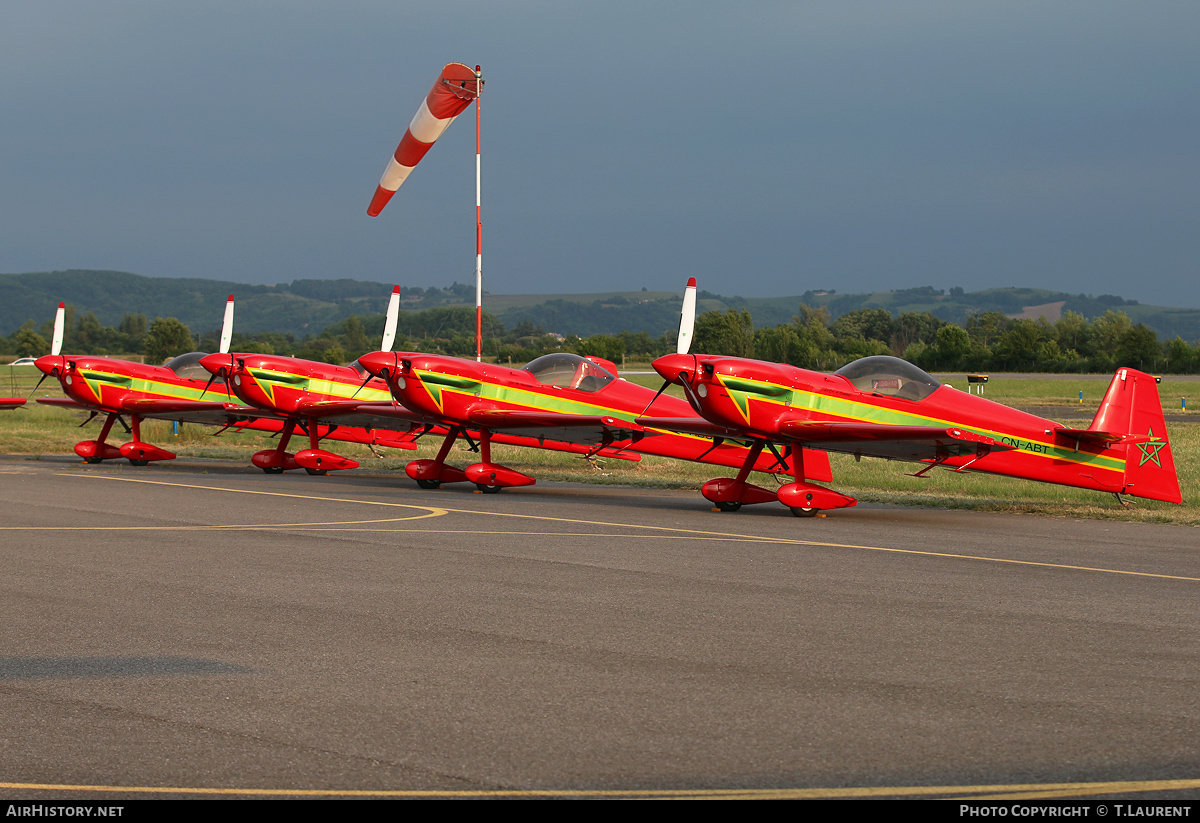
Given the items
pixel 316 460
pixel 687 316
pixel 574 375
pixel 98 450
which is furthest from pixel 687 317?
pixel 98 450

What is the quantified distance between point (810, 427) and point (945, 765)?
9.87m

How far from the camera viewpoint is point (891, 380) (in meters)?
14.7

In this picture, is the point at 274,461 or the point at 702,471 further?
the point at 702,471

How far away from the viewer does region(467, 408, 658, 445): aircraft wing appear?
16.4 m

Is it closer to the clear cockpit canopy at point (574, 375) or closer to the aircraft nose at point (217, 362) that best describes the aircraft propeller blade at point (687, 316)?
the clear cockpit canopy at point (574, 375)

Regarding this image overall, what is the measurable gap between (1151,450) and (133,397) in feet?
64.1

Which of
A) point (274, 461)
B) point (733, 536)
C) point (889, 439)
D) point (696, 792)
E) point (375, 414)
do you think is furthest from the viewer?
point (274, 461)

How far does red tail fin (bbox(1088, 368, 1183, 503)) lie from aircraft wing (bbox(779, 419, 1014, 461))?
79.2 inches

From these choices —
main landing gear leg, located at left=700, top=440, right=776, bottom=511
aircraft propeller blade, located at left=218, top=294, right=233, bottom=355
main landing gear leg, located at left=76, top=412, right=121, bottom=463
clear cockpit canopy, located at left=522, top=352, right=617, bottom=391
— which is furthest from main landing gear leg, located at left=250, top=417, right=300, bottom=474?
main landing gear leg, located at left=700, top=440, right=776, bottom=511

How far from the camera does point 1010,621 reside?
7.20 metres

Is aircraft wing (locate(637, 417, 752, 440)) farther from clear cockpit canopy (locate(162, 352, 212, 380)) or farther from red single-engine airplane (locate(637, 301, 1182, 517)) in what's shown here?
clear cockpit canopy (locate(162, 352, 212, 380))

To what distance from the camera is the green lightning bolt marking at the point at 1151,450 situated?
49.1 ft

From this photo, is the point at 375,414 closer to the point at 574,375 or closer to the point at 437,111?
the point at 574,375

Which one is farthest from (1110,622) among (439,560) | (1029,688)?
(439,560)
